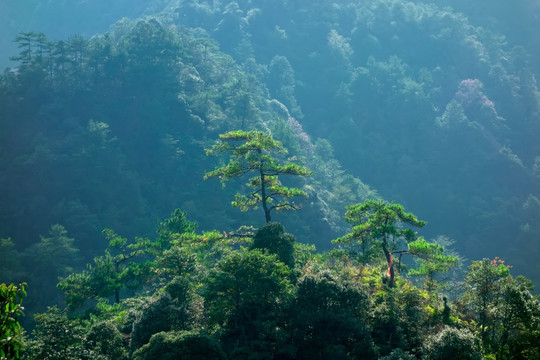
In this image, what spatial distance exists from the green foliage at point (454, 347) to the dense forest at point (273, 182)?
5cm

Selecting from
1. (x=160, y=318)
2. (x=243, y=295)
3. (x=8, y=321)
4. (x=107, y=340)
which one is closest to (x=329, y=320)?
(x=243, y=295)

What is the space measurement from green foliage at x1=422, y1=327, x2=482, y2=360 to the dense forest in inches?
2.0

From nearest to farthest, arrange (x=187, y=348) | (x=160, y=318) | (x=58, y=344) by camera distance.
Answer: (x=187, y=348) → (x=58, y=344) → (x=160, y=318)

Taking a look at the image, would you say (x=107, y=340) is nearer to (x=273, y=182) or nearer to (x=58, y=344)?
(x=58, y=344)

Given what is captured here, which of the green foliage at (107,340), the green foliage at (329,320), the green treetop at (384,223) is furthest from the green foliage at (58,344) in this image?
the green treetop at (384,223)

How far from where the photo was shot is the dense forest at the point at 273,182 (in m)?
17.8

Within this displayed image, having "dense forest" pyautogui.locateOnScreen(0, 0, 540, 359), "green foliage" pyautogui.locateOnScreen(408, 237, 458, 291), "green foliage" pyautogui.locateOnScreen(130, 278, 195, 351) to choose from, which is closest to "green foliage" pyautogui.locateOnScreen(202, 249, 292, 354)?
"dense forest" pyautogui.locateOnScreen(0, 0, 540, 359)

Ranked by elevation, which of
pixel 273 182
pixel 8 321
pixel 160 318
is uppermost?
pixel 273 182

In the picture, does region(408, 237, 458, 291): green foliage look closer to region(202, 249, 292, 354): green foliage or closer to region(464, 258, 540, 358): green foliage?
region(464, 258, 540, 358): green foliage

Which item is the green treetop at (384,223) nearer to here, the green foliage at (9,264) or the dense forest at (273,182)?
the dense forest at (273,182)

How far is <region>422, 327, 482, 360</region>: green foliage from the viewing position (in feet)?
48.2

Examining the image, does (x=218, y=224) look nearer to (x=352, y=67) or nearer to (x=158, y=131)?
(x=158, y=131)

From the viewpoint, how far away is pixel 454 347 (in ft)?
48.4

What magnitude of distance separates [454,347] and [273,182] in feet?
44.8
